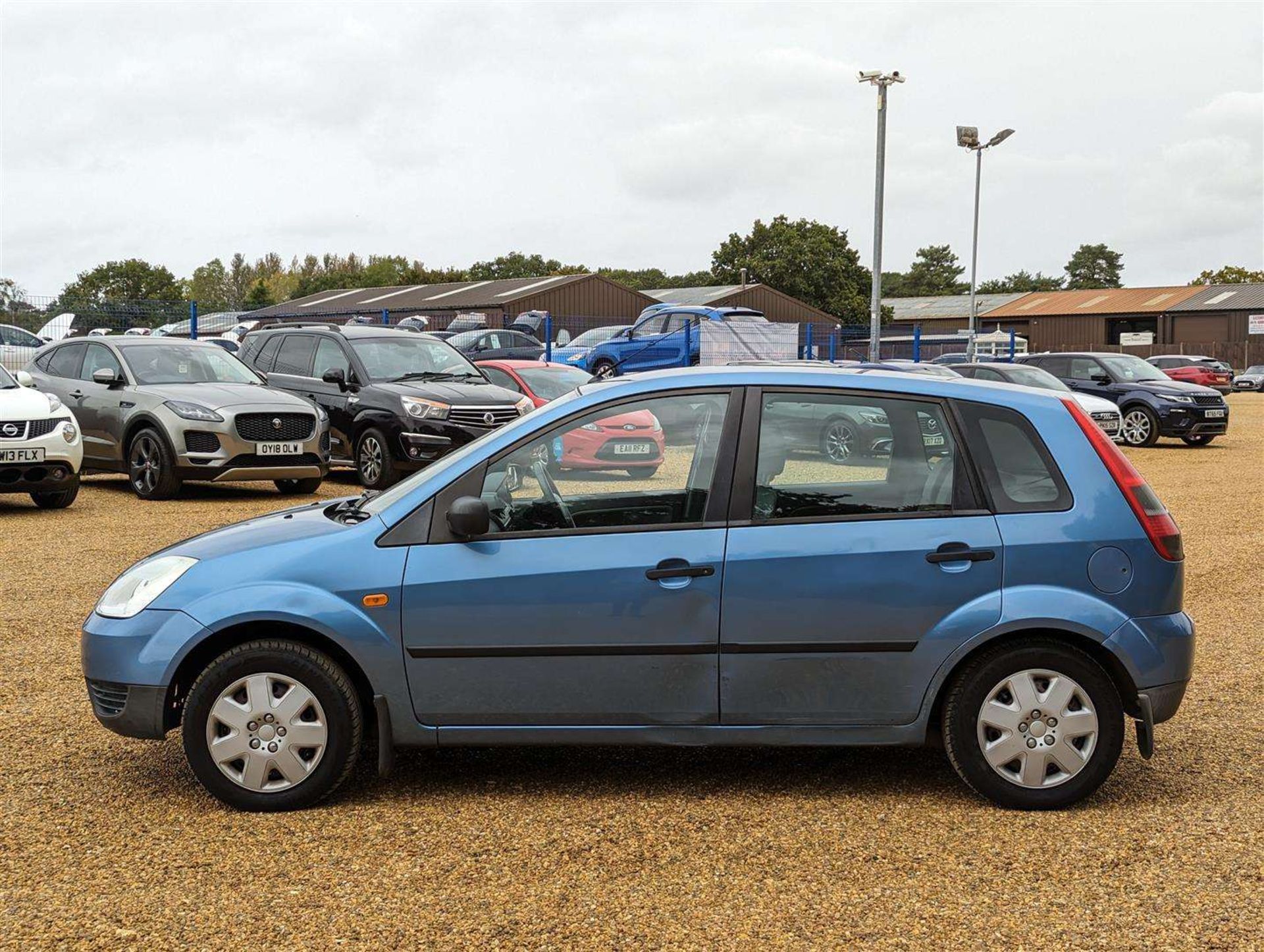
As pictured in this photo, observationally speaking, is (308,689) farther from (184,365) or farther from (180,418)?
(184,365)

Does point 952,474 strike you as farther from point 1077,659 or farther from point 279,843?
point 279,843

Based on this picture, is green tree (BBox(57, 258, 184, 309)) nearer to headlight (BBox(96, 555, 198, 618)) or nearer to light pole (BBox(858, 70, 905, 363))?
light pole (BBox(858, 70, 905, 363))

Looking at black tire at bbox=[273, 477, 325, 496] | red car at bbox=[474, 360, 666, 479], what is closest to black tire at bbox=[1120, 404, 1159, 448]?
black tire at bbox=[273, 477, 325, 496]

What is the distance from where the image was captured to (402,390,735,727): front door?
4.42 meters

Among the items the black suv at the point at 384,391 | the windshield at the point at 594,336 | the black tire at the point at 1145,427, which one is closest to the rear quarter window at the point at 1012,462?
the black suv at the point at 384,391

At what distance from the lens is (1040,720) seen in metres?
4.45

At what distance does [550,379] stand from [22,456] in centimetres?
720

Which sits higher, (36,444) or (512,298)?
(512,298)

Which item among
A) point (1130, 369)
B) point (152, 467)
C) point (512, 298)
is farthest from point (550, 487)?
point (512, 298)

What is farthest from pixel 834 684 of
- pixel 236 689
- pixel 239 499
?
pixel 239 499

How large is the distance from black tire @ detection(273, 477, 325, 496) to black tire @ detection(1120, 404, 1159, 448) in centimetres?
1393

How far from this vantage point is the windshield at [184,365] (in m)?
14.5

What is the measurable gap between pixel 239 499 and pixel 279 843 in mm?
10491

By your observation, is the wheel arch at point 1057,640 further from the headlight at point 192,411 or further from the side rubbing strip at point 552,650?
the headlight at point 192,411
